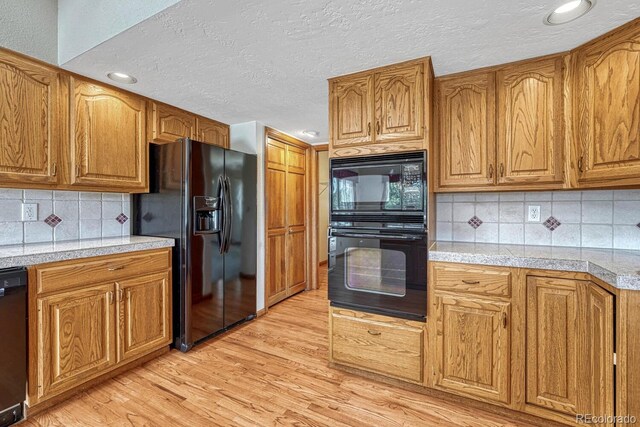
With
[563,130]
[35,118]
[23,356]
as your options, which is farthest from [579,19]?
[23,356]

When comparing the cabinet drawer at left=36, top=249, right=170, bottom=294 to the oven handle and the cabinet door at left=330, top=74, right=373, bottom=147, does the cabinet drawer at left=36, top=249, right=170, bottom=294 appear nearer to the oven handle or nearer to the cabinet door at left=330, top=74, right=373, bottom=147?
the oven handle

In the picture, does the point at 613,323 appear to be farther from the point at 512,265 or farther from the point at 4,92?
the point at 4,92

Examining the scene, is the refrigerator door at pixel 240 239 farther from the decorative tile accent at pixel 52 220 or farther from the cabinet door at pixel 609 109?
the cabinet door at pixel 609 109

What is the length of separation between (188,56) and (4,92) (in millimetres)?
1112

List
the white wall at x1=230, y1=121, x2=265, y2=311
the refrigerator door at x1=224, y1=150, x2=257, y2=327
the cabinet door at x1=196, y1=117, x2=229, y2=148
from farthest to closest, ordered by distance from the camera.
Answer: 1. the white wall at x1=230, y1=121, x2=265, y2=311
2. the cabinet door at x1=196, y1=117, x2=229, y2=148
3. the refrigerator door at x1=224, y1=150, x2=257, y2=327

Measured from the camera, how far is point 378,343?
1962 mm

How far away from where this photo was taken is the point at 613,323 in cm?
128

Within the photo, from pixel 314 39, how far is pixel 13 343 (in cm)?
232

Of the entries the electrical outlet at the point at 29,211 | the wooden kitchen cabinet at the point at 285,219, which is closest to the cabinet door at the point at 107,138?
the electrical outlet at the point at 29,211

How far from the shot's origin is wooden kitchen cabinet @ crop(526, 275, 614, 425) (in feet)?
4.55

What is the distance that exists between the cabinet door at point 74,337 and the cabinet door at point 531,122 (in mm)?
2790

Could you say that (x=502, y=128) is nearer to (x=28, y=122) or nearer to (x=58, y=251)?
(x=58, y=251)

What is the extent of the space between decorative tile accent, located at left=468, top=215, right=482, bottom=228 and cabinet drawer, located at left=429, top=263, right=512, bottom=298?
647mm

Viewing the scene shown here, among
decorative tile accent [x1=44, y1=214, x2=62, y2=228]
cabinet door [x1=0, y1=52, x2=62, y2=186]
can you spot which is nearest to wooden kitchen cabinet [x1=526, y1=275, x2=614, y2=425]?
cabinet door [x1=0, y1=52, x2=62, y2=186]
